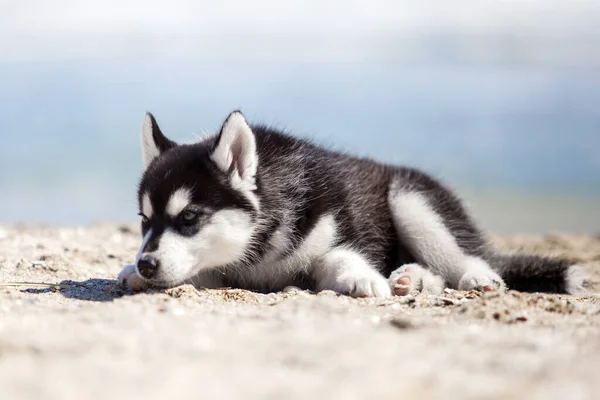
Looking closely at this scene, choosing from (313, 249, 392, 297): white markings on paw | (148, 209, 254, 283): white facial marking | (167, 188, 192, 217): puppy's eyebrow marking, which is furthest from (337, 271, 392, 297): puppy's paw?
(167, 188, 192, 217): puppy's eyebrow marking

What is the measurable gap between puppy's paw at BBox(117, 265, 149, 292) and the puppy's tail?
3.47 metres

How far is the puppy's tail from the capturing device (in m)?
7.29

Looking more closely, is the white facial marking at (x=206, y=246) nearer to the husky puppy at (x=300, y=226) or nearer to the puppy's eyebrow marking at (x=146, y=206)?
the husky puppy at (x=300, y=226)

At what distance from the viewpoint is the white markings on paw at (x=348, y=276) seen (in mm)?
5879

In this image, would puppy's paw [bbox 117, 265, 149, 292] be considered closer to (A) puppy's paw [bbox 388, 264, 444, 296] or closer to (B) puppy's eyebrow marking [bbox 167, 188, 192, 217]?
(B) puppy's eyebrow marking [bbox 167, 188, 192, 217]

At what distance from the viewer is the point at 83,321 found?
13.8 ft

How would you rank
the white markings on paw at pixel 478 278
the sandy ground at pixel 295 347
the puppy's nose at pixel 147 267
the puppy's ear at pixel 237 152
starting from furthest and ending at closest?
the white markings on paw at pixel 478 278 < the puppy's ear at pixel 237 152 < the puppy's nose at pixel 147 267 < the sandy ground at pixel 295 347

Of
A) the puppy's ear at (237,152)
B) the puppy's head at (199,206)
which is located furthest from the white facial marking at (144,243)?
the puppy's ear at (237,152)

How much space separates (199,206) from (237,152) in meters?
0.64

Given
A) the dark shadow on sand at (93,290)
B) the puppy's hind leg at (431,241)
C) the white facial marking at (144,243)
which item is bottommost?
the dark shadow on sand at (93,290)

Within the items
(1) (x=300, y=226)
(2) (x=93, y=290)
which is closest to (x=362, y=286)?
(1) (x=300, y=226)

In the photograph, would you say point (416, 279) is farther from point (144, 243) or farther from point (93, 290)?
point (93, 290)

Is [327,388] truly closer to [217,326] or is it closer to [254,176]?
[217,326]

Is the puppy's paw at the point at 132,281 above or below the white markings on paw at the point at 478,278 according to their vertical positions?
below
